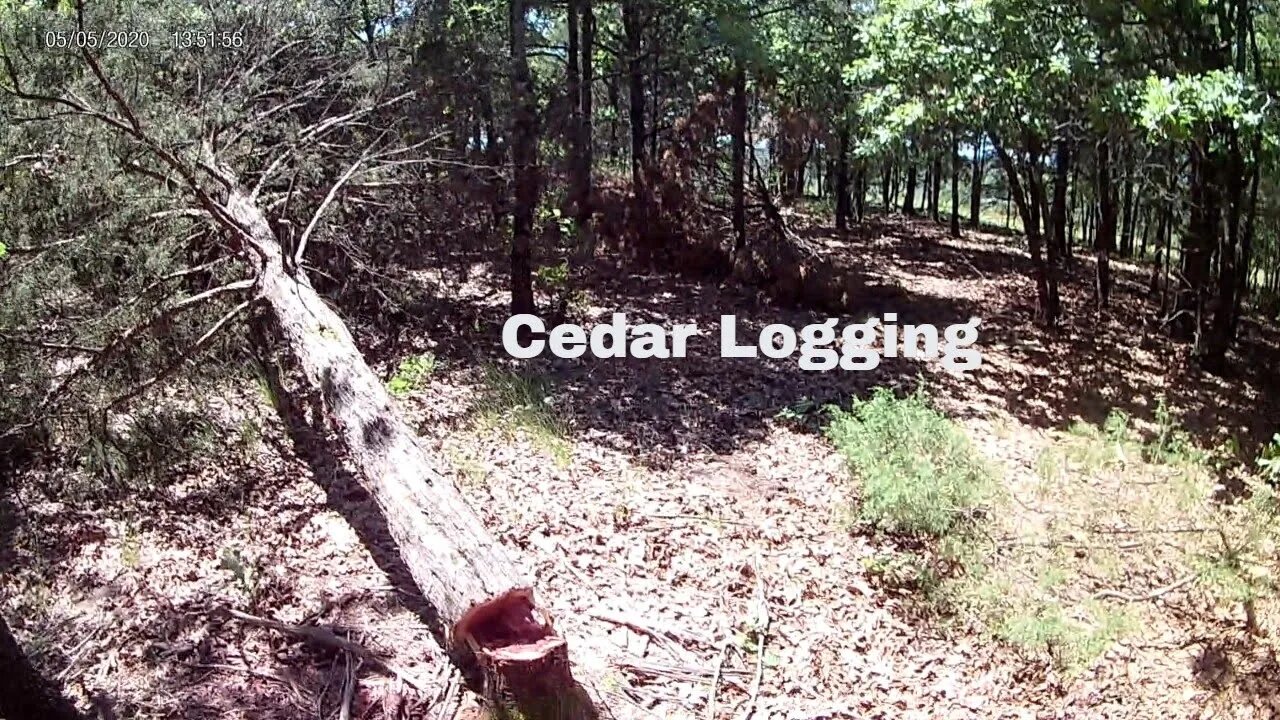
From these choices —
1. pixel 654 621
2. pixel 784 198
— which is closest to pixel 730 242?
pixel 784 198

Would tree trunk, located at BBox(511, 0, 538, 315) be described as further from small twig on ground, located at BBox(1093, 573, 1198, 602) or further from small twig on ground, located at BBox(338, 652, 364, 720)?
small twig on ground, located at BBox(1093, 573, 1198, 602)

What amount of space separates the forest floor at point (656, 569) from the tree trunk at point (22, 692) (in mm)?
191

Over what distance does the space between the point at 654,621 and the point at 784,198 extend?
30.6 ft

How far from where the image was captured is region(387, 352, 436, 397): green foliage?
675 centimetres

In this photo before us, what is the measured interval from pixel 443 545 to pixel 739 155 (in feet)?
25.7

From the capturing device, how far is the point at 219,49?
6820mm

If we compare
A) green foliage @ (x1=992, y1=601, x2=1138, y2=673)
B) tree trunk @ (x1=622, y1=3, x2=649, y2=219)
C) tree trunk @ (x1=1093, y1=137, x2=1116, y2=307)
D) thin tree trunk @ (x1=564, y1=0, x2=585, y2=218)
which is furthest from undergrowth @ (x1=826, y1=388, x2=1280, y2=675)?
tree trunk @ (x1=622, y1=3, x2=649, y2=219)

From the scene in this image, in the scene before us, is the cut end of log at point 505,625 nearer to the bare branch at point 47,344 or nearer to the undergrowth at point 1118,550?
the undergrowth at point 1118,550

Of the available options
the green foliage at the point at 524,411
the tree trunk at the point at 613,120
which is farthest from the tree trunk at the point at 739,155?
the green foliage at the point at 524,411

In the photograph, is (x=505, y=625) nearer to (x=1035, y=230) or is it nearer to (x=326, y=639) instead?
(x=326, y=639)

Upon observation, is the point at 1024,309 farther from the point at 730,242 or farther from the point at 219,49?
the point at 219,49

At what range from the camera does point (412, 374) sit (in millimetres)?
7043

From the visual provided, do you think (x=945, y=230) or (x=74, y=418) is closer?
(x=74, y=418)

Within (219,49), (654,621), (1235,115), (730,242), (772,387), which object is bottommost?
(654,621)
